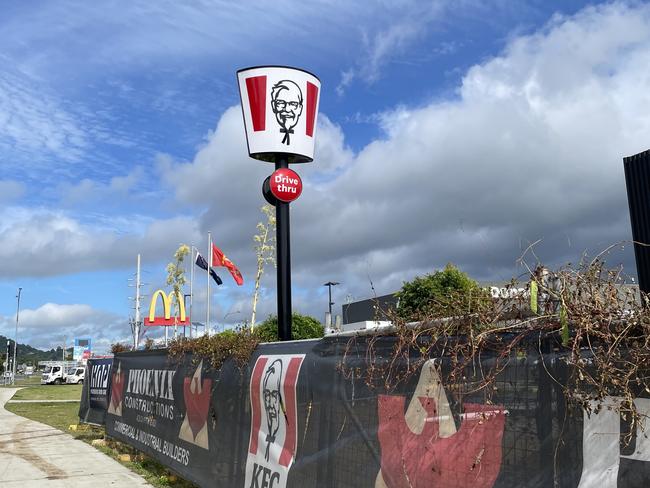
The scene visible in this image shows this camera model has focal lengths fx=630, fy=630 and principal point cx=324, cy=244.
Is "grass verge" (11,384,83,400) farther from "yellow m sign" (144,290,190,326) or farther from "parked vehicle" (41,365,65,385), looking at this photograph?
"parked vehicle" (41,365,65,385)

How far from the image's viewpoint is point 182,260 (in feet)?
149

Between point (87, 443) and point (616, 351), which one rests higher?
point (616, 351)

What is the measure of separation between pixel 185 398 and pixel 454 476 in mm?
5741

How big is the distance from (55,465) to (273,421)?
6851mm

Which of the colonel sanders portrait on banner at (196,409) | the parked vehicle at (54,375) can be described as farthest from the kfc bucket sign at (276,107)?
the parked vehicle at (54,375)

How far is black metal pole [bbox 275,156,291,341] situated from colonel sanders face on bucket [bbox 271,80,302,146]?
1.58 feet

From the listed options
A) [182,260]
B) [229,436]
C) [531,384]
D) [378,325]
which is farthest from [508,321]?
[182,260]

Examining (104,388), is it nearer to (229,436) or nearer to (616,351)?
(229,436)

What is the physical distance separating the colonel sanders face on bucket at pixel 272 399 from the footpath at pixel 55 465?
4239 mm

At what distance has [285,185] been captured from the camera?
30.4 ft

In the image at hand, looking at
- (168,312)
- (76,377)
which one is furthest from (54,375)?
(168,312)

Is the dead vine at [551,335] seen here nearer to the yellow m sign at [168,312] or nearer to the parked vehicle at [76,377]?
the yellow m sign at [168,312]

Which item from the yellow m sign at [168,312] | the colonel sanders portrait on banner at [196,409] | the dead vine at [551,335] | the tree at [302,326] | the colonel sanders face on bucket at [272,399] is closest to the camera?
the dead vine at [551,335]

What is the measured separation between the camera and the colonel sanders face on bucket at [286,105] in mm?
9164
